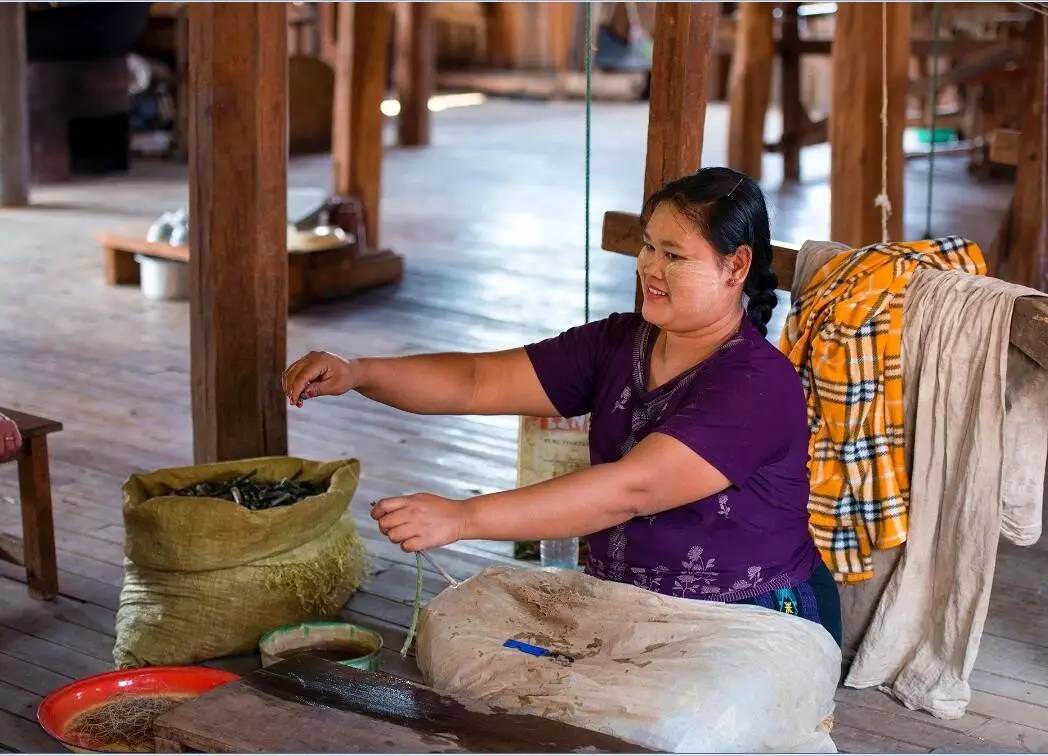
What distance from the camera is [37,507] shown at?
136 inches

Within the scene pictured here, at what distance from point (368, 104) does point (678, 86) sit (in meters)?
4.32

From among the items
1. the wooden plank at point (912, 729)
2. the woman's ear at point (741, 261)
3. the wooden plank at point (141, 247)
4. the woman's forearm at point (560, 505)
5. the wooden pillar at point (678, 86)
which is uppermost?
the wooden pillar at point (678, 86)

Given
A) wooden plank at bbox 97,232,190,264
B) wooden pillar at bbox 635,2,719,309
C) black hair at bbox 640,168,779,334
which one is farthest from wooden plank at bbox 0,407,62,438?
wooden plank at bbox 97,232,190,264

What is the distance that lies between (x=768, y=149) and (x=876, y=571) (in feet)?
25.8

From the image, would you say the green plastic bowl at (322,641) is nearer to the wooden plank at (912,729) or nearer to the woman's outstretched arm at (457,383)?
the woman's outstretched arm at (457,383)

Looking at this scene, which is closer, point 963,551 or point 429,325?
point 963,551

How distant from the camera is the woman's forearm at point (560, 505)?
238cm

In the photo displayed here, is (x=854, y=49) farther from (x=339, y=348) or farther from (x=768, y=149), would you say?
(x=768, y=149)

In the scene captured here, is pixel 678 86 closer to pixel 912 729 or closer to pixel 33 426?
pixel 912 729

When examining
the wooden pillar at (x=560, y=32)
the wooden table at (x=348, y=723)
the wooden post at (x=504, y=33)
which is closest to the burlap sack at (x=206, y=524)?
the wooden table at (x=348, y=723)

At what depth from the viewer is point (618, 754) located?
2127 millimetres

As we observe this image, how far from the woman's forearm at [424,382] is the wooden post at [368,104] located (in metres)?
4.65

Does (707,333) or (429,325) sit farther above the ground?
(707,333)

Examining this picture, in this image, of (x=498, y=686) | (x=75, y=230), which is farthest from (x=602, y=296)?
(x=498, y=686)
